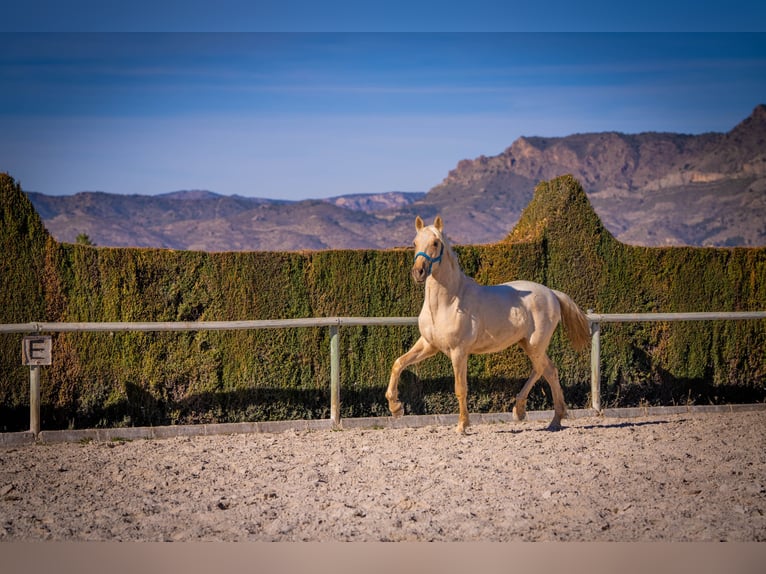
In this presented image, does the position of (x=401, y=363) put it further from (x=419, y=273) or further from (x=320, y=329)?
(x=320, y=329)

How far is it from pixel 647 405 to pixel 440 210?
106 m

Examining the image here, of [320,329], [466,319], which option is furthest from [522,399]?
[320,329]

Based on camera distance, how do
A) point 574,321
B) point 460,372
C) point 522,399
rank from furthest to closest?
point 574,321
point 522,399
point 460,372

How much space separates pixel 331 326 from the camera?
9773 millimetres

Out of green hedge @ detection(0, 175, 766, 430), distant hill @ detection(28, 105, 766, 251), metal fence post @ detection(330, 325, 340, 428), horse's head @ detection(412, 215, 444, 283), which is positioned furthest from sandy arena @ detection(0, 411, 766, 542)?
distant hill @ detection(28, 105, 766, 251)

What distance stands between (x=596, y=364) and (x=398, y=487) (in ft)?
14.7

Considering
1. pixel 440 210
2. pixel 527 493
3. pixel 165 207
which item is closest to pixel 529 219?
pixel 527 493

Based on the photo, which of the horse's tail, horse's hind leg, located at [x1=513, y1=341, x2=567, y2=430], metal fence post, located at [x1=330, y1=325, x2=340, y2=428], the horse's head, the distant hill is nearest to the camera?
the horse's head

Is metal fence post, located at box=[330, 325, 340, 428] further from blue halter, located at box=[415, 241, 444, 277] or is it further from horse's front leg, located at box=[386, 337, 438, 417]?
blue halter, located at box=[415, 241, 444, 277]

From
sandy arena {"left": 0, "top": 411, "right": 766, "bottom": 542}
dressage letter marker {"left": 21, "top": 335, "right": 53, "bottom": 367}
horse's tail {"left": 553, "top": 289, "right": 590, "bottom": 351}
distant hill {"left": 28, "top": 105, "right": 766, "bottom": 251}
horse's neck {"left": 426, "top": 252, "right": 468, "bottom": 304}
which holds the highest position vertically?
distant hill {"left": 28, "top": 105, "right": 766, "bottom": 251}

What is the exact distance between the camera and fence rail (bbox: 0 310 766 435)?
898cm

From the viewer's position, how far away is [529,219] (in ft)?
37.4

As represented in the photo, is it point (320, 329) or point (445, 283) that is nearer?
point (445, 283)

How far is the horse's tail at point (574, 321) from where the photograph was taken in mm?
9523
